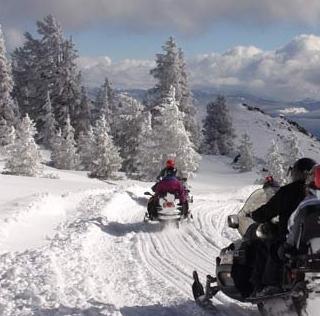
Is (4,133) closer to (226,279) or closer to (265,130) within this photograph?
(226,279)

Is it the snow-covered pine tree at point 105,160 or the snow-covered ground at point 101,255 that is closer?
the snow-covered ground at point 101,255

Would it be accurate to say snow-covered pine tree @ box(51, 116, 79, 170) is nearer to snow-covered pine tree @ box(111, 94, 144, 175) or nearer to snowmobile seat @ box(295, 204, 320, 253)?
snow-covered pine tree @ box(111, 94, 144, 175)

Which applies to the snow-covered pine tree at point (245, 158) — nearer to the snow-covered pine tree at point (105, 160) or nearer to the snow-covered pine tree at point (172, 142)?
the snow-covered pine tree at point (105, 160)

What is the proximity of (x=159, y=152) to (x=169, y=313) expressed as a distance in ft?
112

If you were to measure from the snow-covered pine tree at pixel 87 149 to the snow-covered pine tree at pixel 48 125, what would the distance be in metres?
3.48

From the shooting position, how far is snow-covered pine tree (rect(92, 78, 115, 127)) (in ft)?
214

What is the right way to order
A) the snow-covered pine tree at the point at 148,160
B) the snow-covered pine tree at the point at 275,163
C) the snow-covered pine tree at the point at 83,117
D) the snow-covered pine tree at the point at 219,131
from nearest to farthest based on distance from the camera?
the snow-covered pine tree at the point at 148,160
the snow-covered pine tree at the point at 275,163
the snow-covered pine tree at the point at 83,117
the snow-covered pine tree at the point at 219,131

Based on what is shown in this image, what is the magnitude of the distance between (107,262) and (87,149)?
4142 cm

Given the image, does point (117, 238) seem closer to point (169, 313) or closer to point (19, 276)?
point (19, 276)

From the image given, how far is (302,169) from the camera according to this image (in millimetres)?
6098

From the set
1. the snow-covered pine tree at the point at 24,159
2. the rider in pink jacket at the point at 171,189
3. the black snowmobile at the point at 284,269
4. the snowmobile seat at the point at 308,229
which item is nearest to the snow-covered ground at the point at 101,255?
the black snowmobile at the point at 284,269

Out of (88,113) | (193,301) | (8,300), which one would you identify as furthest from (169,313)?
(88,113)

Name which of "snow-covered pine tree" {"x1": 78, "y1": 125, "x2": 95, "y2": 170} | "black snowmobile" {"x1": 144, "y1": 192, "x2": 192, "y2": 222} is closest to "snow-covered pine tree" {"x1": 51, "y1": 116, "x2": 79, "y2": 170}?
"snow-covered pine tree" {"x1": 78, "y1": 125, "x2": 95, "y2": 170}

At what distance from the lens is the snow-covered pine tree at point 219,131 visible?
71.3 m
